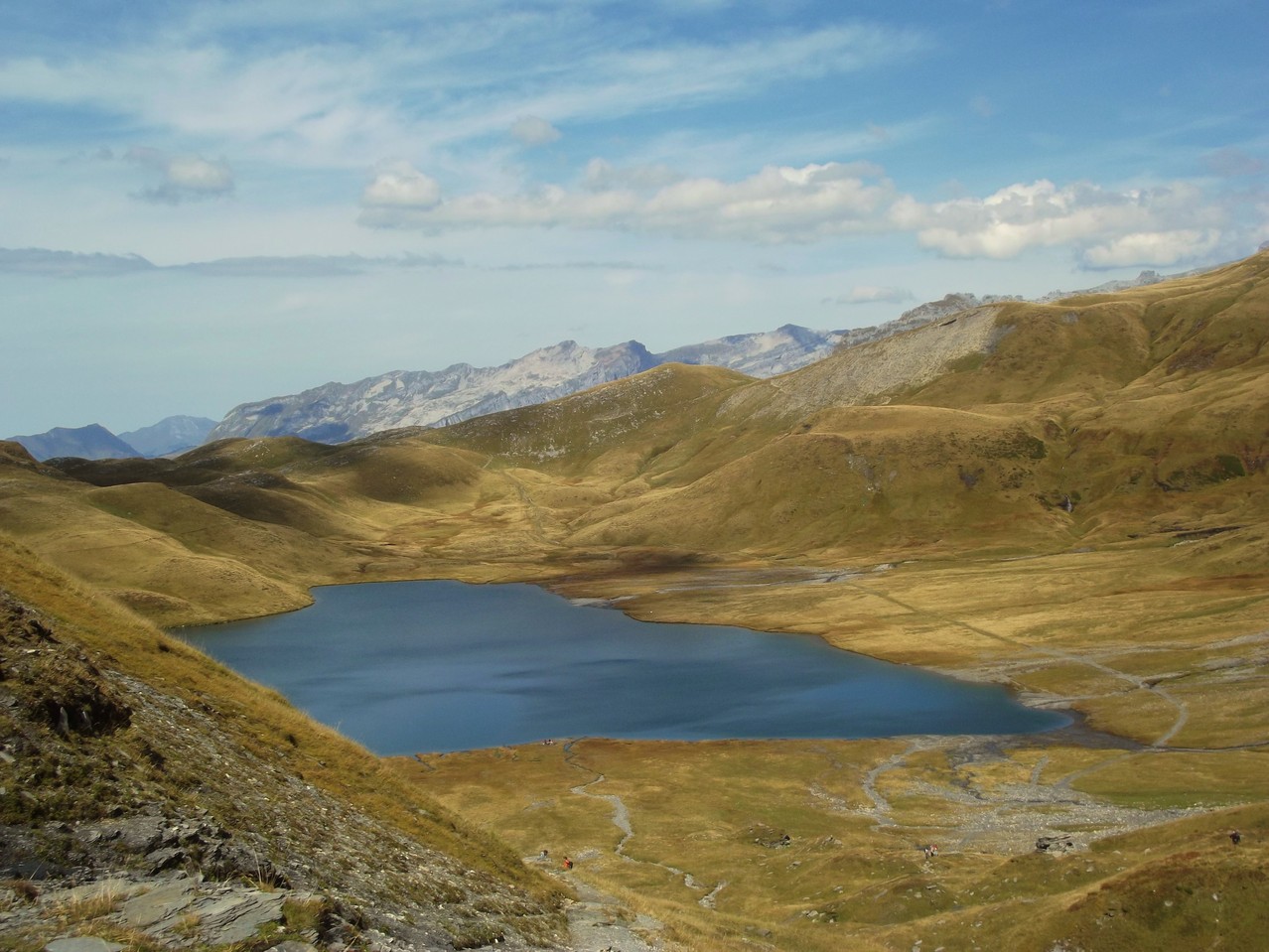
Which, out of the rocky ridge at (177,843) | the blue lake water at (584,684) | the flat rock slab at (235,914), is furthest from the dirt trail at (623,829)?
the flat rock slab at (235,914)

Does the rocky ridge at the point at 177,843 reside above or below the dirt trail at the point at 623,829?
above

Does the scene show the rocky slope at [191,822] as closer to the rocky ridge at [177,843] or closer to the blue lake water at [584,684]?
the rocky ridge at [177,843]

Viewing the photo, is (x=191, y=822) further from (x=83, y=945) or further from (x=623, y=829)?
(x=623, y=829)

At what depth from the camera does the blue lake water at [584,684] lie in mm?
110375

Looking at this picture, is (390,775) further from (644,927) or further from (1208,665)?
(1208,665)

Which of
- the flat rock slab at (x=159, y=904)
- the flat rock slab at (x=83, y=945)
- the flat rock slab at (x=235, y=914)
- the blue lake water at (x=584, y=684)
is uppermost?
the flat rock slab at (x=83, y=945)

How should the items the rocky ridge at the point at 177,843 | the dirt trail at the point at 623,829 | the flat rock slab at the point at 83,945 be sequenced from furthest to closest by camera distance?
the dirt trail at the point at 623,829 → the rocky ridge at the point at 177,843 → the flat rock slab at the point at 83,945

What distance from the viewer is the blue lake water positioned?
110 metres

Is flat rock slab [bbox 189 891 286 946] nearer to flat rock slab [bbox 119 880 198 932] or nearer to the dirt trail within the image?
flat rock slab [bbox 119 880 198 932]

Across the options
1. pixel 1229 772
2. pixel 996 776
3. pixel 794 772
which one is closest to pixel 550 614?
pixel 794 772

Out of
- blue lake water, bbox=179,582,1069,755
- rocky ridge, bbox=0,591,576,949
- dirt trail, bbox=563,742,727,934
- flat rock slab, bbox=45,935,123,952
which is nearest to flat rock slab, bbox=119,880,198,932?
rocky ridge, bbox=0,591,576,949

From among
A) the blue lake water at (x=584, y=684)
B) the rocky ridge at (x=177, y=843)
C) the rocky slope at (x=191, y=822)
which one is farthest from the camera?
the blue lake water at (x=584, y=684)

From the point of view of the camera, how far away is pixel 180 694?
103 feet

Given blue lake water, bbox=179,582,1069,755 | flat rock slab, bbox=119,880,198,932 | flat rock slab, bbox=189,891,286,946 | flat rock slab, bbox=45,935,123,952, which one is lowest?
blue lake water, bbox=179,582,1069,755
